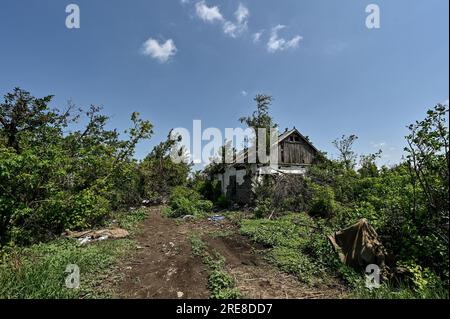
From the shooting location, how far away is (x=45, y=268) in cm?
453

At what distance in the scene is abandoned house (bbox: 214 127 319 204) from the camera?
589 inches

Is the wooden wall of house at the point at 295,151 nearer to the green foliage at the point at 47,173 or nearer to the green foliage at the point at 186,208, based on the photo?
the green foliage at the point at 186,208

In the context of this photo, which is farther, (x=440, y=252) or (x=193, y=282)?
(x=193, y=282)

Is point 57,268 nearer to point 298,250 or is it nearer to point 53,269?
point 53,269

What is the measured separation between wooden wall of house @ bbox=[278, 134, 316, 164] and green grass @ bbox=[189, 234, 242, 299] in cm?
1113

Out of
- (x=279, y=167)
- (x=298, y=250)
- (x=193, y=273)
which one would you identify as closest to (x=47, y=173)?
(x=193, y=273)

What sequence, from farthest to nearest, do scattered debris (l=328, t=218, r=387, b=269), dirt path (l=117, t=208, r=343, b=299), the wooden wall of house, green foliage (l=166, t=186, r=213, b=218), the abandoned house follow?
the wooden wall of house
the abandoned house
green foliage (l=166, t=186, r=213, b=218)
scattered debris (l=328, t=218, r=387, b=269)
dirt path (l=117, t=208, r=343, b=299)

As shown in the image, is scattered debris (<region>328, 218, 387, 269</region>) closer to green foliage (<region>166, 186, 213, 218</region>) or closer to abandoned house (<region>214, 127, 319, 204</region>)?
green foliage (<region>166, 186, 213, 218</region>)

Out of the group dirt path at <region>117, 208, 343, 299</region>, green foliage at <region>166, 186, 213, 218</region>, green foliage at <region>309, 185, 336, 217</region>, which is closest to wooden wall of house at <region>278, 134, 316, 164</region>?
green foliage at <region>309, 185, 336, 217</region>

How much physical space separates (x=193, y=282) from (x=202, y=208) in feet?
32.1

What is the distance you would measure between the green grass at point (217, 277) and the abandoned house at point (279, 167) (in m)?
8.81

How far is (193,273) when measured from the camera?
4832 millimetres
